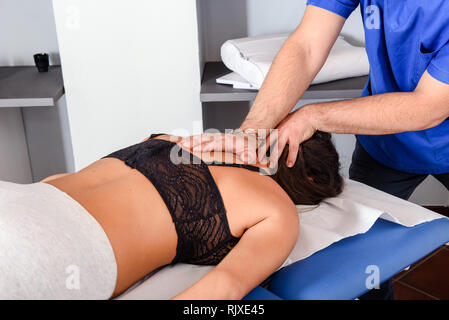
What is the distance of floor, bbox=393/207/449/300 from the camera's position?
2.04 meters

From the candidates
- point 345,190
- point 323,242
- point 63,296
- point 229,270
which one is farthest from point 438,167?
point 63,296

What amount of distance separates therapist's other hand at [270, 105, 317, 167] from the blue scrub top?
0.31 meters

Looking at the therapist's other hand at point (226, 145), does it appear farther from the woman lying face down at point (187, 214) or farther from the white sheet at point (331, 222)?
the white sheet at point (331, 222)

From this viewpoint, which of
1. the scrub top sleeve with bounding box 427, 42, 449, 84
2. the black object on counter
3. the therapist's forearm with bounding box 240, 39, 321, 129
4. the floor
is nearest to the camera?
the scrub top sleeve with bounding box 427, 42, 449, 84

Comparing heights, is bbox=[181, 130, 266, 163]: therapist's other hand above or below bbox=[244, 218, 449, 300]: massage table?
above

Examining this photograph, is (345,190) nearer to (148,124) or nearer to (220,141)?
(220,141)

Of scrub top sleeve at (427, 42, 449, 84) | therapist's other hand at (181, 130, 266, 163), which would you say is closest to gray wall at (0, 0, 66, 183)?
therapist's other hand at (181, 130, 266, 163)

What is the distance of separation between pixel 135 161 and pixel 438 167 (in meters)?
0.94

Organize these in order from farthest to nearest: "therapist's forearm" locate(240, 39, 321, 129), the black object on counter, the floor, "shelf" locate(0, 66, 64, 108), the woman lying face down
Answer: the black object on counter, the floor, "shelf" locate(0, 66, 64, 108), "therapist's forearm" locate(240, 39, 321, 129), the woman lying face down

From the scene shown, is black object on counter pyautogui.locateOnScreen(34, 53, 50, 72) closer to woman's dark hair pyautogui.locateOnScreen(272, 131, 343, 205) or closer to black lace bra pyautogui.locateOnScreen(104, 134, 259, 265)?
black lace bra pyautogui.locateOnScreen(104, 134, 259, 265)

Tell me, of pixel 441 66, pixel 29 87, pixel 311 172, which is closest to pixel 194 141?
pixel 311 172

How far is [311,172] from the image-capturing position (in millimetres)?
1284

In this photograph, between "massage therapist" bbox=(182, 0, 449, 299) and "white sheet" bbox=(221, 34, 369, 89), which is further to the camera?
"white sheet" bbox=(221, 34, 369, 89)

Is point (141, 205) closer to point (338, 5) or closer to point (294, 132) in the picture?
point (294, 132)
